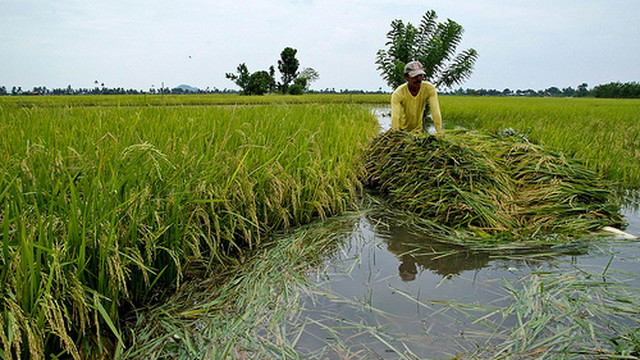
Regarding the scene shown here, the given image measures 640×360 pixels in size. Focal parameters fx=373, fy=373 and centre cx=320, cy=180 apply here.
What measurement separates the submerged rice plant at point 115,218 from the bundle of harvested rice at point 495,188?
1.74 feet

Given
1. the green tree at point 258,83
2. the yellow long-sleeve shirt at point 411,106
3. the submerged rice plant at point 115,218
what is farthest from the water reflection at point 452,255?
the green tree at point 258,83

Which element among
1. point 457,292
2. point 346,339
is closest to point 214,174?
point 346,339

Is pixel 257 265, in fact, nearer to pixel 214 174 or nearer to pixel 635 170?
pixel 214 174

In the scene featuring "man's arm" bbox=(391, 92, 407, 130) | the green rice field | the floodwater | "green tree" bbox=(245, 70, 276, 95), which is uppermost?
"green tree" bbox=(245, 70, 276, 95)

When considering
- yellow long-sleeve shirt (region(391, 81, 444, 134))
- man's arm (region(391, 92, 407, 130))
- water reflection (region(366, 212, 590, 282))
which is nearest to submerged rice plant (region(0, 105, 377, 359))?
water reflection (region(366, 212, 590, 282))

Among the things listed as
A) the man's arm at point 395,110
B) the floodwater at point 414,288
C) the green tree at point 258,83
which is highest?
the green tree at point 258,83

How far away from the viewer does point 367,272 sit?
192cm

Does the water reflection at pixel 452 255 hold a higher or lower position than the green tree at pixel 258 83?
lower

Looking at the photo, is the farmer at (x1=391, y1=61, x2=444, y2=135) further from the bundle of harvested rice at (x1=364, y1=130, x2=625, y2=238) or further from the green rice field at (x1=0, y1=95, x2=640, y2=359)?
the green rice field at (x1=0, y1=95, x2=640, y2=359)

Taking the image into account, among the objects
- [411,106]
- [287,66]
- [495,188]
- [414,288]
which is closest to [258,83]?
[287,66]

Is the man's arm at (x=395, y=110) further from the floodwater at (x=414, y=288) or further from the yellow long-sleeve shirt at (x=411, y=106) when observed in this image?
the floodwater at (x=414, y=288)

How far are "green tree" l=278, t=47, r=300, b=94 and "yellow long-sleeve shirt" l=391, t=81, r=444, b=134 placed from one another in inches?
1648

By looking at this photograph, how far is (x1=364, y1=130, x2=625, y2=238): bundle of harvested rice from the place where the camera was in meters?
2.38

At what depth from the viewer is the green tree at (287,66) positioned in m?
44.6
